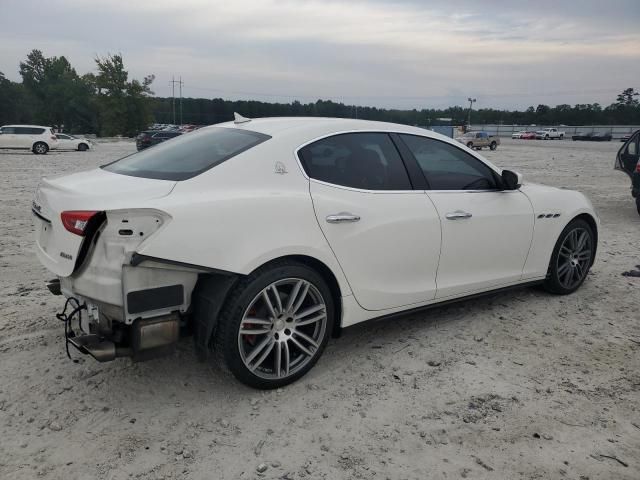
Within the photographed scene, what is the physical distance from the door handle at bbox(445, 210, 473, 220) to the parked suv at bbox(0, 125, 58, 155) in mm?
30352

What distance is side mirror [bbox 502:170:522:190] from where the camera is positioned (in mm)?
4109

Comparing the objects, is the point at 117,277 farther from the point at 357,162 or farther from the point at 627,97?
the point at 627,97

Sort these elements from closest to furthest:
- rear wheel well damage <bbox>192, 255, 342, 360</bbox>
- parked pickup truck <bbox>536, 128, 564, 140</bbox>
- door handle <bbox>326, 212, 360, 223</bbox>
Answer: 1. rear wheel well damage <bbox>192, 255, 342, 360</bbox>
2. door handle <bbox>326, 212, 360, 223</bbox>
3. parked pickup truck <bbox>536, 128, 564, 140</bbox>

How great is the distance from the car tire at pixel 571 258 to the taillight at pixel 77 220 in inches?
152

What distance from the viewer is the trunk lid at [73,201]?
2629 millimetres

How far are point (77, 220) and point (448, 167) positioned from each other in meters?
2.63

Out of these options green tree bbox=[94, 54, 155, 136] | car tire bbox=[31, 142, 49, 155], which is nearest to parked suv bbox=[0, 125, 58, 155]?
car tire bbox=[31, 142, 49, 155]

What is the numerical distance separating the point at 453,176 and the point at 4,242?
5.79 metres

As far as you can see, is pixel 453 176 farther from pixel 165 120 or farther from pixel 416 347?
pixel 165 120

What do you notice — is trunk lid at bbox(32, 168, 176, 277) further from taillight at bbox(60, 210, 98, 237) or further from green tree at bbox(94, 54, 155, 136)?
green tree at bbox(94, 54, 155, 136)

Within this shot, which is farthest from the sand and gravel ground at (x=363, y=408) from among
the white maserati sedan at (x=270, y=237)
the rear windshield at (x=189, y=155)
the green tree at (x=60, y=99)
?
the green tree at (x=60, y=99)

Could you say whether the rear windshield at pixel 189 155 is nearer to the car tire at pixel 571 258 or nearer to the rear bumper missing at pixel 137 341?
the rear bumper missing at pixel 137 341

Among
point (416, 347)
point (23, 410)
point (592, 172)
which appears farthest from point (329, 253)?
point (592, 172)

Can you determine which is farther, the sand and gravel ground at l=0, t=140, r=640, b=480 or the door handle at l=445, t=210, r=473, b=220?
the door handle at l=445, t=210, r=473, b=220
